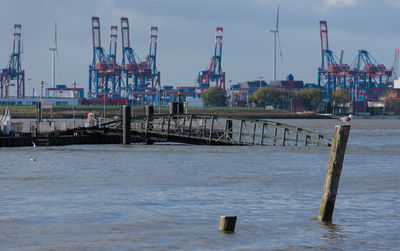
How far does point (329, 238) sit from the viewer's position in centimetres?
2388

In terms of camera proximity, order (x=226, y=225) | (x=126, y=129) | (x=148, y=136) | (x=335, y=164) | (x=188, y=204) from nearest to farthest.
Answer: (x=335, y=164), (x=226, y=225), (x=188, y=204), (x=126, y=129), (x=148, y=136)

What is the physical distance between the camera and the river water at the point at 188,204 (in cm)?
2341

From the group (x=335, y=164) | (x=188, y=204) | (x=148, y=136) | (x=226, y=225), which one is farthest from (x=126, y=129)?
(x=335, y=164)

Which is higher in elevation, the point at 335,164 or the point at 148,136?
the point at 335,164

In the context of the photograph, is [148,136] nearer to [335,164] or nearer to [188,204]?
[188,204]

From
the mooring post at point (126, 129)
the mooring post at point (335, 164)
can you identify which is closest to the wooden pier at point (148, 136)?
the mooring post at point (126, 129)

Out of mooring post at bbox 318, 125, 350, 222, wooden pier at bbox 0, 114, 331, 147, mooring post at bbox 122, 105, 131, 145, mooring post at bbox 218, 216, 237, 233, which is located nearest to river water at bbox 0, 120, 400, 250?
mooring post at bbox 218, 216, 237, 233

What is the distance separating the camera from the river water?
23406 millimetres

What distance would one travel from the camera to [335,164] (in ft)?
78.6

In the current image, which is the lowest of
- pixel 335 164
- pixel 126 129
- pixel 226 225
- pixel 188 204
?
pixel 188 204

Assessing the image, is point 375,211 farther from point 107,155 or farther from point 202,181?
point 107,155

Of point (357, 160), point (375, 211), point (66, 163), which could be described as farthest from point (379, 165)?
point (375, 211)

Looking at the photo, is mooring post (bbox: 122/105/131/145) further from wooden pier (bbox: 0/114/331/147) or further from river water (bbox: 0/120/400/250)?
river water (bbox: 0/120/400/250)

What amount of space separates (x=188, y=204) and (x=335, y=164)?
8.68 meters
